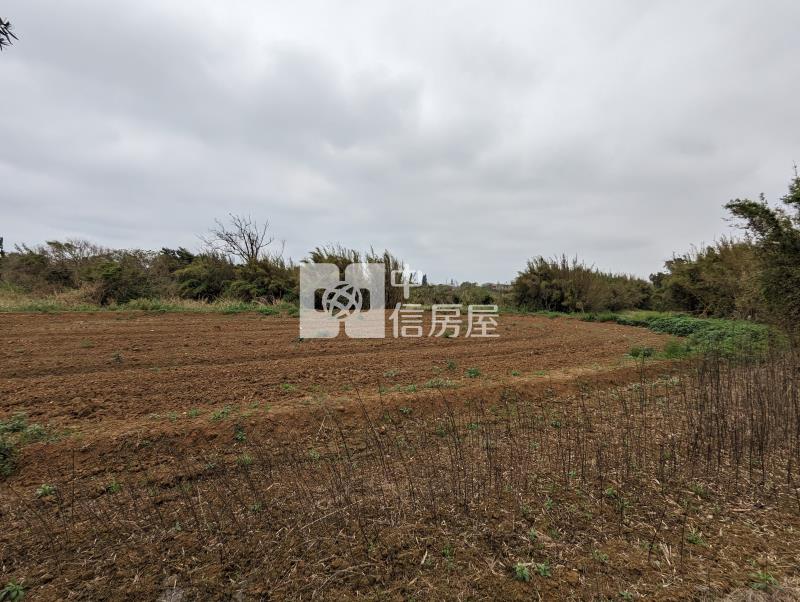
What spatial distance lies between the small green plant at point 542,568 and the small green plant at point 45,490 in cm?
287

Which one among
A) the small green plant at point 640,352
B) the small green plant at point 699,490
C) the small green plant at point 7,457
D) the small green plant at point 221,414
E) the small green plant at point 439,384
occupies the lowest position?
the small green plant at point 699,490

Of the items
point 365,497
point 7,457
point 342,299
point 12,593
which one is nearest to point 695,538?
point 365,497

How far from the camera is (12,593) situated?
140 centimetres

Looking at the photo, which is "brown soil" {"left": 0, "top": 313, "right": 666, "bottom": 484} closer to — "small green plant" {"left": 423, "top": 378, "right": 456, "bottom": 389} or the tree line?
"small green plant" {"left": 423, "top": 378, "right": 456, "bottom": 389}

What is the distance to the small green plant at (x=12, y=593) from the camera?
4.54 feet

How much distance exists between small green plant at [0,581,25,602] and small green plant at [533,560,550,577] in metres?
2.19

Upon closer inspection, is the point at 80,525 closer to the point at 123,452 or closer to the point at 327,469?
the point at 123,452

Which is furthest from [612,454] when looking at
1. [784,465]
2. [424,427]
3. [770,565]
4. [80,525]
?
[80,525]

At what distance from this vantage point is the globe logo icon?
12092 mm

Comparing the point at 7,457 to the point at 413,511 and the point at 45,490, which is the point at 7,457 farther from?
the point at 413,511

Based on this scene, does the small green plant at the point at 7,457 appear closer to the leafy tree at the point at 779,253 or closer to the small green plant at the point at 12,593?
the small green plant at the point at 12,593

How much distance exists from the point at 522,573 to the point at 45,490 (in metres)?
2.85

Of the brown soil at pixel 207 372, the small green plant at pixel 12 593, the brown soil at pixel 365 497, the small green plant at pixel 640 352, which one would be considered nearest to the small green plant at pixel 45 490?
the brown soil at pixel 365 497

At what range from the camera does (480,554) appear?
1644 mm
